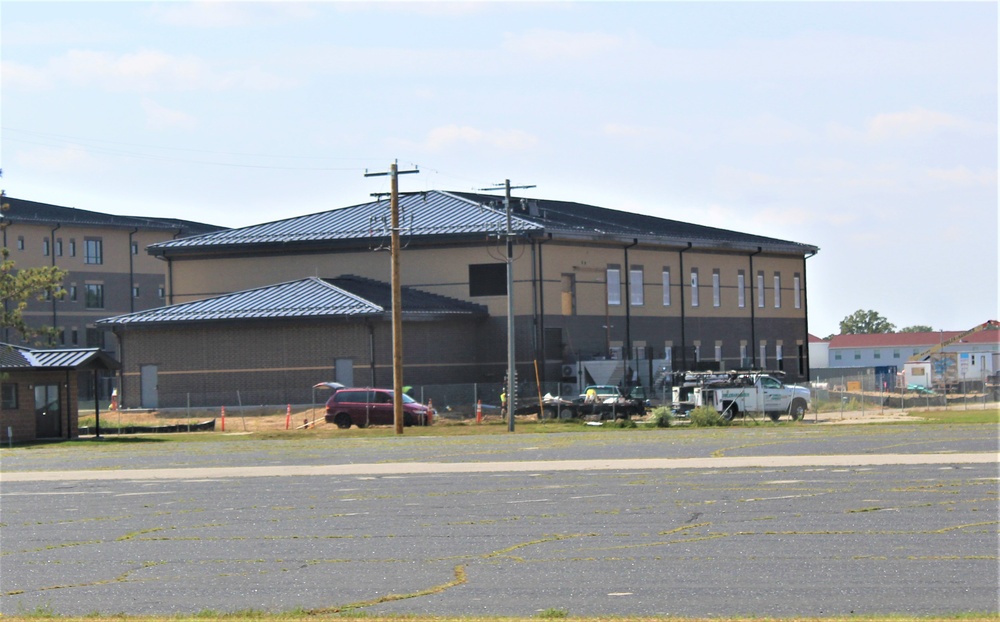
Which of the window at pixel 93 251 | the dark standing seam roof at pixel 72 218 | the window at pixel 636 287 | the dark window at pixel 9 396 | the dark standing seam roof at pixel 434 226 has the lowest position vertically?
the dark window at pixel 9 396

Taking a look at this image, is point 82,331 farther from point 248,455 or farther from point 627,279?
point 248,455

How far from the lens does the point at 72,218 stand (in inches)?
3799

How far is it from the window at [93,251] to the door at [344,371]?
42412 mm

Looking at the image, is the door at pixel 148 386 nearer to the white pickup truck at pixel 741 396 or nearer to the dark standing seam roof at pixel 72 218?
the white pickup truck at pixel 741 396

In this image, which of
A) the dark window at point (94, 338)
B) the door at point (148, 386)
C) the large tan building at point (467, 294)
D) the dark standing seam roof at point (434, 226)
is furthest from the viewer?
the dark window at point (94, 338)

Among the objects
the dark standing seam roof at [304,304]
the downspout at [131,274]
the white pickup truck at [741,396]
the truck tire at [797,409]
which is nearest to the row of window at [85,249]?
the downspout at [131,274]

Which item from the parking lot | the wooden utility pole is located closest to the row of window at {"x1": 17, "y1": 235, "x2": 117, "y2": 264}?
the wooden utility pole

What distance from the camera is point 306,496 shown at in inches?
960

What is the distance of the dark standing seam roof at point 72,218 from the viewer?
306 ft

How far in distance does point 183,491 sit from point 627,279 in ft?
149

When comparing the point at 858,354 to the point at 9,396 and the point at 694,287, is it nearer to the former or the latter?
the point at 694,287

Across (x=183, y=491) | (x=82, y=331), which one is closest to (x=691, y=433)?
(x=183, y=491)

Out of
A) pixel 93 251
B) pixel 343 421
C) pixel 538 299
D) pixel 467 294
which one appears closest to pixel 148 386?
pixel 343 421

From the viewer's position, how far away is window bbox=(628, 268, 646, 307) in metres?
70.2
